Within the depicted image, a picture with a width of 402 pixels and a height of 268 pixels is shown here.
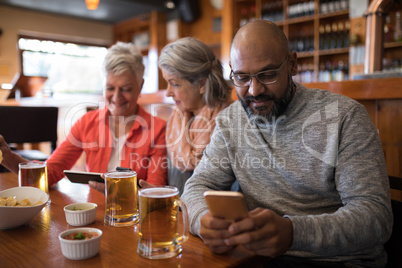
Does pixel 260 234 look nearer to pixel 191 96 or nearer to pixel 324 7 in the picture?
pixel 191 96

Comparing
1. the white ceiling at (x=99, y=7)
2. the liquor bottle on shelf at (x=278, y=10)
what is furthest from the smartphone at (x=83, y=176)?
the white ceiling at (x=99, y=7)

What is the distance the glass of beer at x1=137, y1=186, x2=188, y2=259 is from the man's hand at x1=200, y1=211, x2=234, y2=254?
0.17ft

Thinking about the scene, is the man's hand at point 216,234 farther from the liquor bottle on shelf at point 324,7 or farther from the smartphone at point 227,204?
the liquor bottle on shelf at point 324,7

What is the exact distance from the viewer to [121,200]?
39.1 inches

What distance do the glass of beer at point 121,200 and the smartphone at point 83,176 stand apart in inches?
11.0

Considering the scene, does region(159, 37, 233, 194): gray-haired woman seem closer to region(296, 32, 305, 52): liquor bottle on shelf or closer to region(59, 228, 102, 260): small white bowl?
region(59, 228, 102, 260): small white bowl

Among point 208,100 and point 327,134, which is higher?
point 208,100

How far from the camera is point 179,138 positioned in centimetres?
174

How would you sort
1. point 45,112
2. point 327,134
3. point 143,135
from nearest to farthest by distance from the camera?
point 327,134
point 143,135
point 45,112

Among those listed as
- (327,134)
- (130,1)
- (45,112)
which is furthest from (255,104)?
(130,1)

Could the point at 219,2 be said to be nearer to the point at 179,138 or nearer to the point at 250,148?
the point at 179,138

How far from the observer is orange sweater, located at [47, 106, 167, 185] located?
5.76 ft

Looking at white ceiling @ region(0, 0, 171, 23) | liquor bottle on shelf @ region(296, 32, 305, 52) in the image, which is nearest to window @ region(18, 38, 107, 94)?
white ceiling @ region(0, 0, 171, 23)

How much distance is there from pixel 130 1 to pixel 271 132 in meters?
5.45
